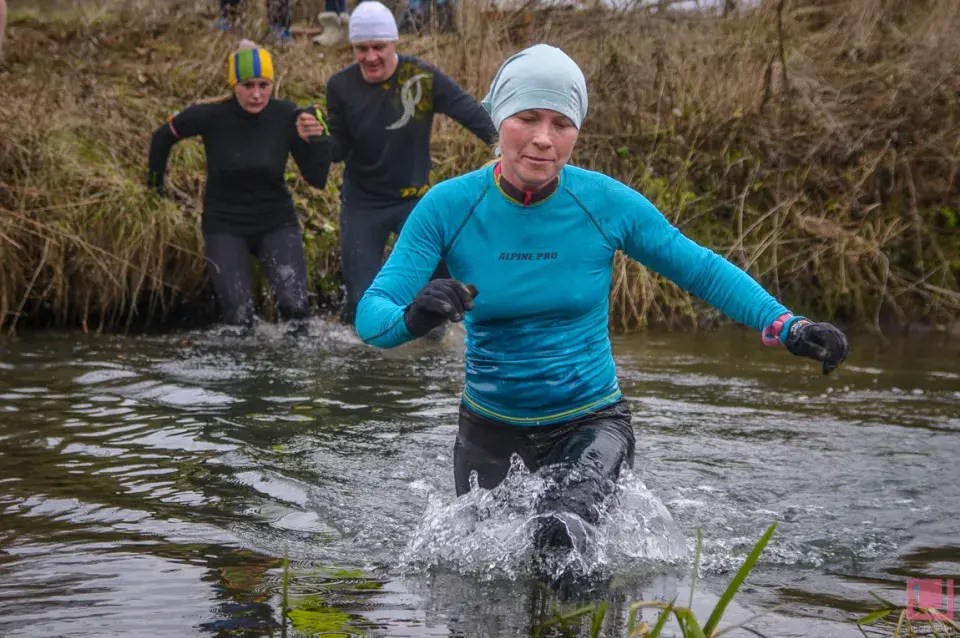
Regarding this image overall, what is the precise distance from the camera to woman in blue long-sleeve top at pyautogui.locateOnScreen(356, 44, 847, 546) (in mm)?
4039

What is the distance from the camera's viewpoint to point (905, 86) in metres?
11.4

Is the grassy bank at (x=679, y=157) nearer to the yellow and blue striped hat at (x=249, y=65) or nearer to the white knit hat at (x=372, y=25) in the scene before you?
the yellow and blue striped hat at (x=249, y=65)

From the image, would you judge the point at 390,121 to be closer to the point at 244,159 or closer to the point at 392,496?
the point at 244,159

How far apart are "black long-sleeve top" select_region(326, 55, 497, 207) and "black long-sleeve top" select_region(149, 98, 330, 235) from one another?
0.44m

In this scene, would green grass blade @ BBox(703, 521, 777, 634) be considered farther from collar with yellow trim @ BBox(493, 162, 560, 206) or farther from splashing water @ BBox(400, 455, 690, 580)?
collar with yellow trim @ BBox(493, 162, 560, 206)

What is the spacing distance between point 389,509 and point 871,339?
641 cm

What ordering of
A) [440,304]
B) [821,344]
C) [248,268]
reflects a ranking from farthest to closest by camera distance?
[248,268] → [821,344] → [440,304]

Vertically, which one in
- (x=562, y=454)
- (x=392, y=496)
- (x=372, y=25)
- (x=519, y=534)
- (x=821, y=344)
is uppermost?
(x=372, y=25)

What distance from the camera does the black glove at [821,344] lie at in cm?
364

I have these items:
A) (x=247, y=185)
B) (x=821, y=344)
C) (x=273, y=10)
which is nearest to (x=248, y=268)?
(x=247, y=185)

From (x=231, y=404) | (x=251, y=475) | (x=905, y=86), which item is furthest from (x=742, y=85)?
(x=251, y=475)

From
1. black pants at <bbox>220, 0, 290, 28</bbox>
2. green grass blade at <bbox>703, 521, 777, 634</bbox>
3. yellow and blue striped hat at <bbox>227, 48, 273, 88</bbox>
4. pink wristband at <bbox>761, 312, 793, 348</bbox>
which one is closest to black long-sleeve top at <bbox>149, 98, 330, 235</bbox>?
yellow and blue striped hat at <bbox>227, 48, 273, 88</bbox>

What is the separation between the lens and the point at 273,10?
1432cm

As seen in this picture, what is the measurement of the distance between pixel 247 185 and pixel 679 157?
14.0ft
